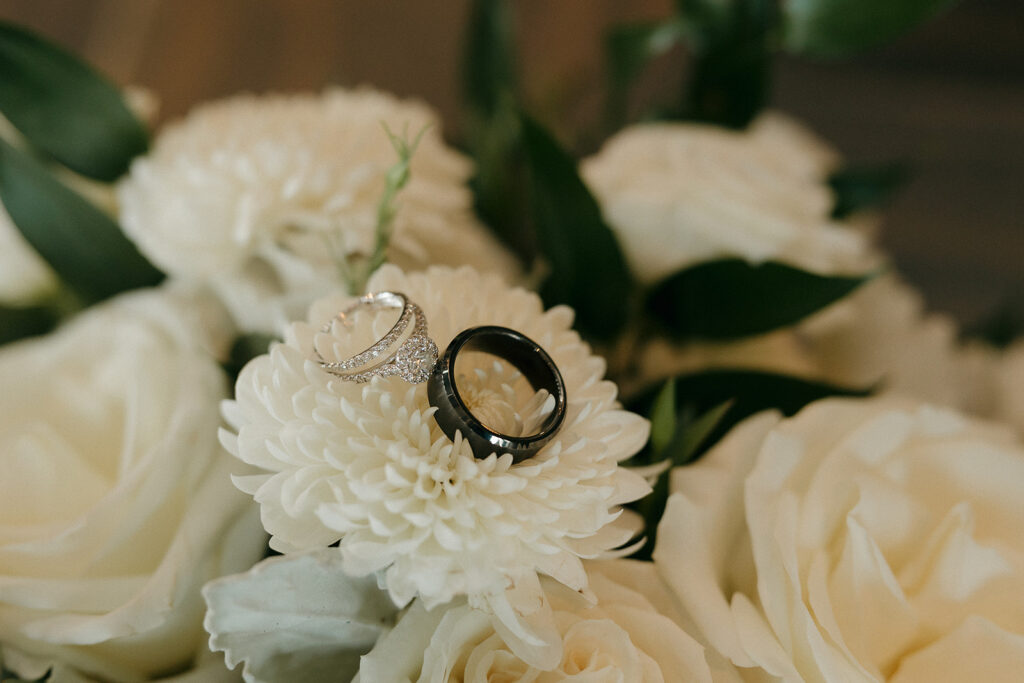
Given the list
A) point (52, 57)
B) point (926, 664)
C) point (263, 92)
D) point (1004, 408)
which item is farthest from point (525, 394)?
point (263, 92)

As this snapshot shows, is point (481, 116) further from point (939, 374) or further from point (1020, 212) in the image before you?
point (1020, 212)

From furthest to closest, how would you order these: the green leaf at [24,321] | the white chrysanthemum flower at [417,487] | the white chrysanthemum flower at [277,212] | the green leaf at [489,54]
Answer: the green leaf at [489,54] → the green leaf at [24,321] → the white chrysanthemum flower at [277,212] → the white chrysanthemum flower at [417,487]

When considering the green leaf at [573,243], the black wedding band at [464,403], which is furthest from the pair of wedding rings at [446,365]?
the green leaf at [573,243]

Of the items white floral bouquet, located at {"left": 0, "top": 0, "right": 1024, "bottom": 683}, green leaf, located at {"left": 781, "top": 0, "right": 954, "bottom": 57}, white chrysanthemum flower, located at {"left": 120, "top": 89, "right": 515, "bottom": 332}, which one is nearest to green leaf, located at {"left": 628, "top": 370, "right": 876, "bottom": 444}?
white floral bouquet, located at {"left": 0, "top": 0, "right": 1024, "bottom": 683}

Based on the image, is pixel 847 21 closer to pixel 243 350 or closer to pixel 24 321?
pixel 243 350

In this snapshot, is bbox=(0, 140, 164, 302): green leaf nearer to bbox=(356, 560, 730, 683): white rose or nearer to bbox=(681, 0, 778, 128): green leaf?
bbox=(356, 560, 730, 683): white rose

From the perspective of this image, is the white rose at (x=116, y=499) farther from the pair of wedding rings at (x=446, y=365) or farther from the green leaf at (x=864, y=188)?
the green leaf at (x=864, y=188)
